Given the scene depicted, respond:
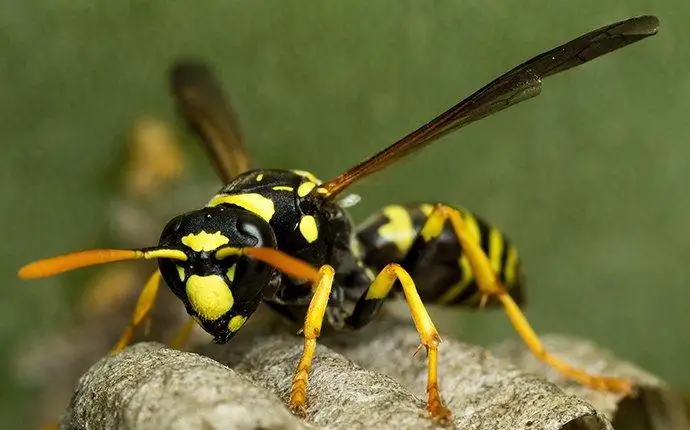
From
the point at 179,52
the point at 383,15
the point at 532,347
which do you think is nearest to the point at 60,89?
the point at 179,52

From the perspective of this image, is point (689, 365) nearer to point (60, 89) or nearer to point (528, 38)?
point (528, 38)

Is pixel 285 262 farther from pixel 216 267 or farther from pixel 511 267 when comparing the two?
pixel 511 267

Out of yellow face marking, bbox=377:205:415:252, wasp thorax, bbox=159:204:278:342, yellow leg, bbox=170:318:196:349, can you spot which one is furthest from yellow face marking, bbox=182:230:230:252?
yellow face marking, bbox=377:205:415:252

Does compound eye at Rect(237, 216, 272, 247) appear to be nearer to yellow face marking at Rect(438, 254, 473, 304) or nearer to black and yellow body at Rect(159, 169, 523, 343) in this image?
black and yellow body at Rect(159, 169, 523, 343)

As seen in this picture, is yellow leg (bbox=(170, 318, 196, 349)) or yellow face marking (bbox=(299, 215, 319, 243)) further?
yellow leg (bbox=(170, 318, 196, 349))

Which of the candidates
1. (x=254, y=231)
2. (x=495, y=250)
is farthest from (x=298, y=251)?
(x=495, y=250)
